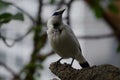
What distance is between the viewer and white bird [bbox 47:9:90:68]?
1.77m

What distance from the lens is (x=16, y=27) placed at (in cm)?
385

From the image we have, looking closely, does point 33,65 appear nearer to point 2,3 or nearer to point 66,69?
point 2,3

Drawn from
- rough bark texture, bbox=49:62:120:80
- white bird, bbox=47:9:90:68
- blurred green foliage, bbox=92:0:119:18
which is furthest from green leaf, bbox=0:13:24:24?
blurred green foliage, bbox=92:0:119:18

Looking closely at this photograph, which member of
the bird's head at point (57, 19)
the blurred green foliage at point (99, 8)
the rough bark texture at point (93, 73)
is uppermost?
the bird's head at point (57, 19)

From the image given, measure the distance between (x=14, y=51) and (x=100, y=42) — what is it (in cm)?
206

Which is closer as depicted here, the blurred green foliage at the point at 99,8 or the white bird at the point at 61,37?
the white bird at the point at 61,37

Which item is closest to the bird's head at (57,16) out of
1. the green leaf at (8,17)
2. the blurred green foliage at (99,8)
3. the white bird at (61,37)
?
the white bird at (61,37)

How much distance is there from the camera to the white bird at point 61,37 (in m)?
1.77

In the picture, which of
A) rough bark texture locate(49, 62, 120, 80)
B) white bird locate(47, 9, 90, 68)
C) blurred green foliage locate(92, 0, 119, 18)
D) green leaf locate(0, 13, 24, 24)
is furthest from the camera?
blurred green foliage locate(92, 0, 119, 18)

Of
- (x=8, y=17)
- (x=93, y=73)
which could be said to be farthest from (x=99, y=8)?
(x=93, y=73)

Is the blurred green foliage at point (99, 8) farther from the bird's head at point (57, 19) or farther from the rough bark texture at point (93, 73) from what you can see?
the rough bark texture at point (93, 73)

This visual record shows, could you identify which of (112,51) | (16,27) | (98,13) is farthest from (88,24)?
(98,13)

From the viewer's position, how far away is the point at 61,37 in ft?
5.80

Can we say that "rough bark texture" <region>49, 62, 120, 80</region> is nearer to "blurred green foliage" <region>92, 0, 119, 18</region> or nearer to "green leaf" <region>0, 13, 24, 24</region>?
"green leaf" <region>0, 13, 24, 24</region>
